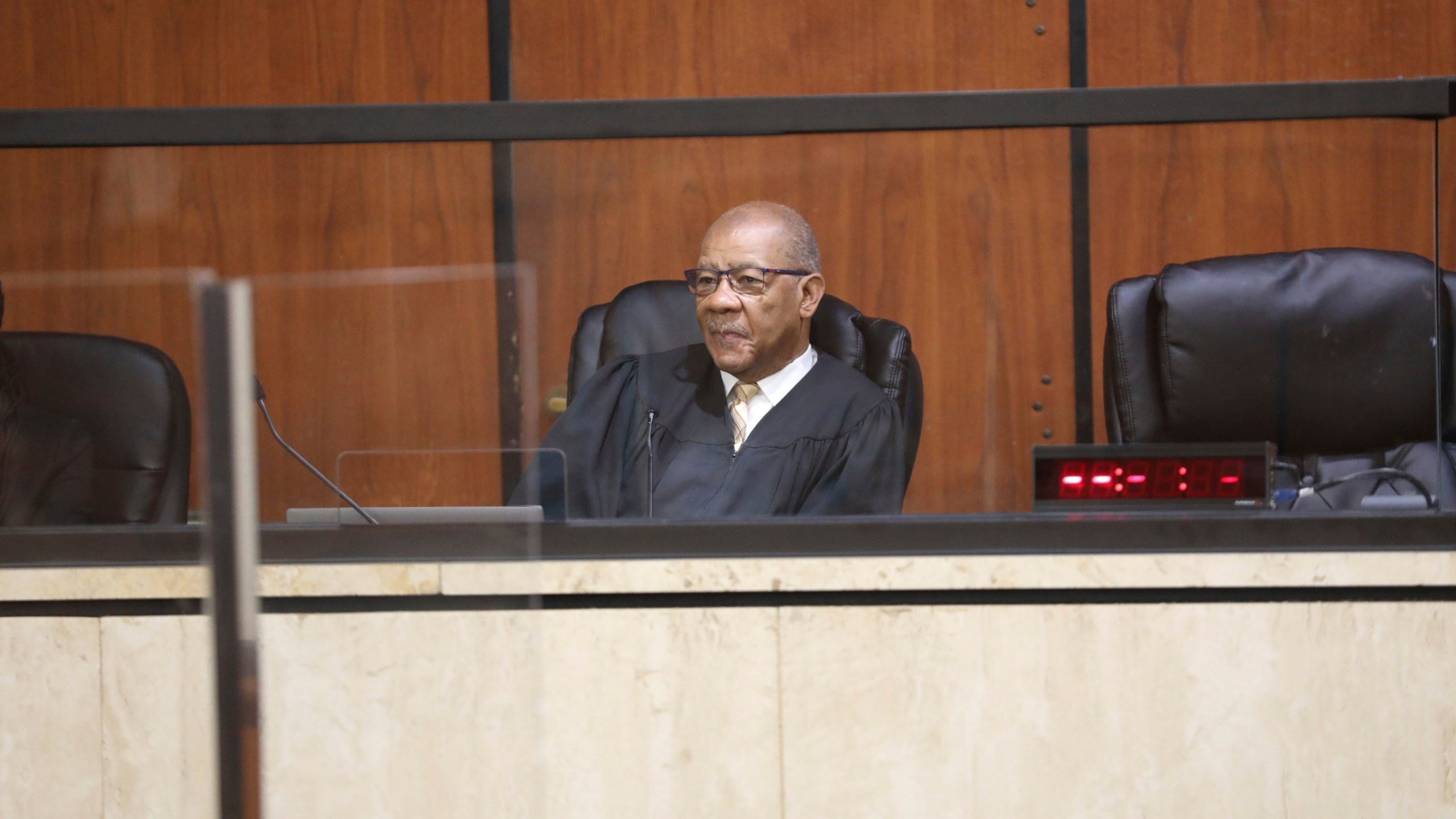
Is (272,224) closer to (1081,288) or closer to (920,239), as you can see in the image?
(920,239)

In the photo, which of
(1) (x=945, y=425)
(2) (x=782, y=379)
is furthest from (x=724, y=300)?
(1) (x=945, y=425)

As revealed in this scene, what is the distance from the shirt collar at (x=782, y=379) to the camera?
1.71 metres

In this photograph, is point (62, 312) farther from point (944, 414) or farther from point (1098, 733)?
point (1098, 733)

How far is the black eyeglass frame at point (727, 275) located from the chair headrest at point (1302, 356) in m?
0.49

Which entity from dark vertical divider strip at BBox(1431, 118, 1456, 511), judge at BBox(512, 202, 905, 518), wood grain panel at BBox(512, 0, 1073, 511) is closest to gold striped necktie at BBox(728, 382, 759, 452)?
judge at BBox(512, 202, 905, 518)

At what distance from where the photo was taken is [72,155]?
152cm


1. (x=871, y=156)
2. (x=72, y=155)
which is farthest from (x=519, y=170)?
(x=72, y=155)

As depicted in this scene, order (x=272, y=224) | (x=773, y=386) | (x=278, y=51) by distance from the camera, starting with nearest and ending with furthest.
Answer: (x=272, y=224), (x=773, y=386), (x=278, y=51)

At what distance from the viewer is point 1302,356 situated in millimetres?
1561

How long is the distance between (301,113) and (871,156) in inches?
30.1

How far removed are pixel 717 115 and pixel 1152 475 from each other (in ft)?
2.45

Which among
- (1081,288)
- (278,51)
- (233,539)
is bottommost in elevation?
(233,539)

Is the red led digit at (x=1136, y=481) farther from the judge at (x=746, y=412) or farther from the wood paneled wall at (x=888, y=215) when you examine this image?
the judge at (x=746, y=412)

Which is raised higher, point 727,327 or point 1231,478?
point 727,327
